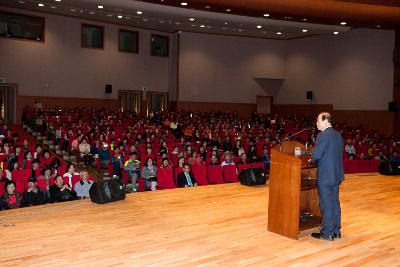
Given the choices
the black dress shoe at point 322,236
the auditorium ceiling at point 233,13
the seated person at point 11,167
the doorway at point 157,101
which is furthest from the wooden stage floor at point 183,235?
the doorway at point 157,101

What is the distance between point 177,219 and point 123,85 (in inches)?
428

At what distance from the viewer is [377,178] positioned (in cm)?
624

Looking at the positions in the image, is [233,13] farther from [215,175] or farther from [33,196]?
[33,196]

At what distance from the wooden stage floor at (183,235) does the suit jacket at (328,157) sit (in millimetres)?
473

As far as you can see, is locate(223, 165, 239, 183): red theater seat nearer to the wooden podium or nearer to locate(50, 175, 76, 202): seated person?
locate(50, 175, 76, 202): seated person

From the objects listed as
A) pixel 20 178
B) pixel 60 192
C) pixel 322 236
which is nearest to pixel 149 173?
pixel 60 192

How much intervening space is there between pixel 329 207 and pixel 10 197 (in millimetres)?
3145

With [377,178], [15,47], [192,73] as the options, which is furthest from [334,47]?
[15,47]

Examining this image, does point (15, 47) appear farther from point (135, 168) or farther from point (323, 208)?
point (323, 208)

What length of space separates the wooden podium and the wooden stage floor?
89 mm

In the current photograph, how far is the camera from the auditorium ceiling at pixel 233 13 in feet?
32.0

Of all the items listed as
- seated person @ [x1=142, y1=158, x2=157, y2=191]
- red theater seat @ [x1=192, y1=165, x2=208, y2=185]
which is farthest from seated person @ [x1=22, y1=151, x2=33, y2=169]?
red theater seat @ [x1=192, y1=165, x2=208, y2=185]

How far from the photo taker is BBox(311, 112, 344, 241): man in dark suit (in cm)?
300

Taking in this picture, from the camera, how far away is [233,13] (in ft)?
34.1
